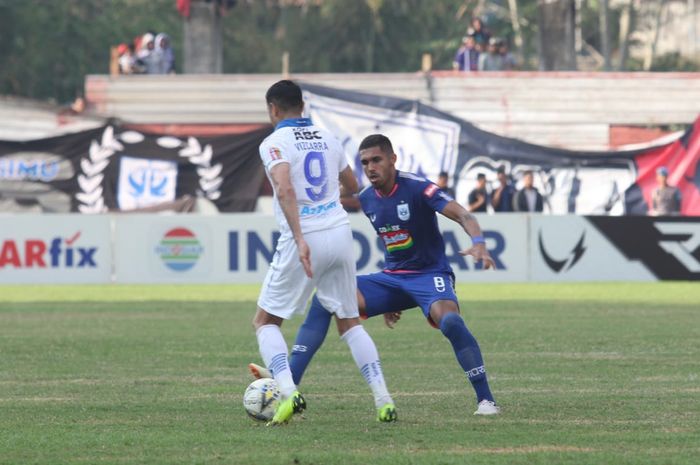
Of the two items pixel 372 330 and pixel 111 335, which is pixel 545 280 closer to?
pixel 372 330

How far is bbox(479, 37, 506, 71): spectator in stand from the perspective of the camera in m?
36.6

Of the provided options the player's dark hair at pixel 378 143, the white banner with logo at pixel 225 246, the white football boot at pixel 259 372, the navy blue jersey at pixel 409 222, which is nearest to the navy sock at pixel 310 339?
the white football boot at pixel 259 372

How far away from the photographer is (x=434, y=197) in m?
9.88

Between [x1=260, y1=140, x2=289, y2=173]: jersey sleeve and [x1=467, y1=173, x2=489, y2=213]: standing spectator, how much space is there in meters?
19.2

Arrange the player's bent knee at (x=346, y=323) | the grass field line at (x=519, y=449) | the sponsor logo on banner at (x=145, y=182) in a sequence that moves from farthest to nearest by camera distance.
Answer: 1. the sponsor logo on banner at (x=145, y=182)
2. the player's bent knee at (x=346, y=323)
3. the grass field line at (x=519, y=449)

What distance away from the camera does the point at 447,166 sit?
3127 centimetres

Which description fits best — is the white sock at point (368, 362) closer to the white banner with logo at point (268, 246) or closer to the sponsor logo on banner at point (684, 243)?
the white banner with logo at point (268, 246)

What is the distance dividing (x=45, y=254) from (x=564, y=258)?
358 inches

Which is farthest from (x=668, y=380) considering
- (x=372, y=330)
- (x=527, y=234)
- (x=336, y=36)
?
(x=336, y=36)

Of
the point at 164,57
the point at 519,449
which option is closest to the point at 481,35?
the point at 164,57

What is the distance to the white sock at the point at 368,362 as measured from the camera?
935 cm

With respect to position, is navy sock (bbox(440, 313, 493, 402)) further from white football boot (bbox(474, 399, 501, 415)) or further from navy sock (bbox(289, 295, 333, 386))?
navy sock (bbox(289, 295, 333, 386))

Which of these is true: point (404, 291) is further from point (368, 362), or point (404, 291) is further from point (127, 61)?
point (127, 61)

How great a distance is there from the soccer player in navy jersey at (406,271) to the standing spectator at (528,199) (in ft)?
58.9
